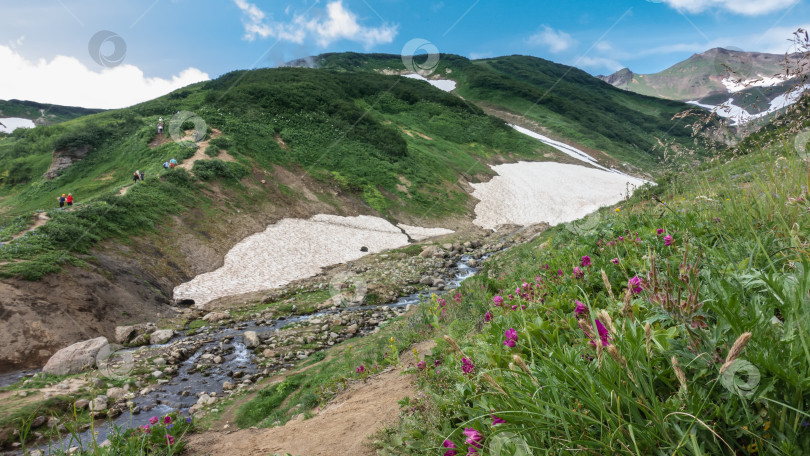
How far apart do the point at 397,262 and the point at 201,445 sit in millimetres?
16282

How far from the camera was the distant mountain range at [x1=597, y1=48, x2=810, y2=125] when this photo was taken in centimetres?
270

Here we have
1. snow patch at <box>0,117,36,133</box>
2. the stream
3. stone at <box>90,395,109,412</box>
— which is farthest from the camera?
snow patch at <box>0,117,36,133</box>

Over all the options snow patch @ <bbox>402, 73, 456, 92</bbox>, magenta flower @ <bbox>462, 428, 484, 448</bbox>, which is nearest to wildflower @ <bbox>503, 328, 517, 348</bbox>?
magenta flower @ <bbox>462, 428, 484, 448</bbox>

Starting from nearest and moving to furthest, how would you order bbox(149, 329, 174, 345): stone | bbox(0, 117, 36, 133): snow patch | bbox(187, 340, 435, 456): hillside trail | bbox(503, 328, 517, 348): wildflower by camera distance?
bbox(503, 328, 517, 348): wildflower
bbox(187, 340, 435, 456): hillside trail
bbox(149, 329, 174, 345): stone
bbox(0, 117, 36, 133): snow patch

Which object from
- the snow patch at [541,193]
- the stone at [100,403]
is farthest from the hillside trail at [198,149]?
the snow patch at [541,193]

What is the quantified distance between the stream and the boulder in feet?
2.38

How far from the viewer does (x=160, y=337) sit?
1239 centimetres

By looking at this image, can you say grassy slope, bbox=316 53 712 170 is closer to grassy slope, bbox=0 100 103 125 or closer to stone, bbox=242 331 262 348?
grassy slope, bbox=0 100 103 125

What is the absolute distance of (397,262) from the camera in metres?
21.6

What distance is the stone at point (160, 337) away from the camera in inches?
484

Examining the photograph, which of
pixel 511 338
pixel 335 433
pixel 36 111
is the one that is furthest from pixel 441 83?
pixel 511 338

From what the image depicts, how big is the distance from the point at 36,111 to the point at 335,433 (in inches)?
5233

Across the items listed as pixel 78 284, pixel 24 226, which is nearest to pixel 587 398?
pixel 78 284

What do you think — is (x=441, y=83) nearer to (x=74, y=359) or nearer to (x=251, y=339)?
(x=251, y=339)
